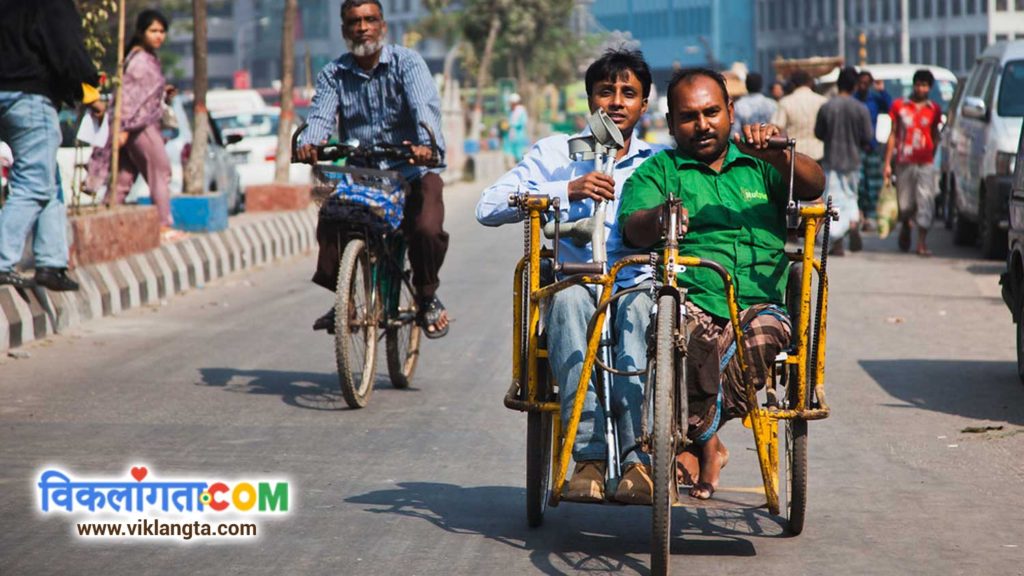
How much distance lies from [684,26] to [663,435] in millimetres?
134838

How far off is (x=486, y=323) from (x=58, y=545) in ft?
22.6

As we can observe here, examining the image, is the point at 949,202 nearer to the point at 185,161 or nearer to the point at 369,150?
the point at 185,161

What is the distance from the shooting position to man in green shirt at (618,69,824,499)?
5.68 meters

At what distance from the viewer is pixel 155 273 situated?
1420 centimetres

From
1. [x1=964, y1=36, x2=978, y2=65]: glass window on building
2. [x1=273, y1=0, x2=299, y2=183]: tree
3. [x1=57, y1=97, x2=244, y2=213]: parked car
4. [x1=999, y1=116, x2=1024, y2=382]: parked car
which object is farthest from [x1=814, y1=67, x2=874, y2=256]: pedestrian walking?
[x1=964, y1=36, x2=978, y2=65]: glass window on building

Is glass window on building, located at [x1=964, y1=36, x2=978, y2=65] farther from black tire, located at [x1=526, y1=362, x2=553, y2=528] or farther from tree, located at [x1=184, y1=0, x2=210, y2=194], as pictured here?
black tire, located at [x1=526, y1=362, x2=553, y2=528]

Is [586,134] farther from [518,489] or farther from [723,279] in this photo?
[518,489]

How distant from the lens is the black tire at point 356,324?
8.53 metres

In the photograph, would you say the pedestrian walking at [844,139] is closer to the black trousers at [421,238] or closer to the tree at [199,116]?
the tree at [199,116]

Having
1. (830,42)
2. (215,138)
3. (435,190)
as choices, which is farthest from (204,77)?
(830,42)

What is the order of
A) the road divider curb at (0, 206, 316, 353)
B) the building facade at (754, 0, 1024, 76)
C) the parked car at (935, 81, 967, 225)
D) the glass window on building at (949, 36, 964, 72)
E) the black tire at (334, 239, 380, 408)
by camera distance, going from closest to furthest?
the black tire at (334, 239, 380, 408) < the road divider curb at (0, 206, 316, 353) < the parked car at (935, 81, 967, 225) < the building facade at (754, 0, 1024, 76) < the glass window on building at (949, 36, 964, 72)

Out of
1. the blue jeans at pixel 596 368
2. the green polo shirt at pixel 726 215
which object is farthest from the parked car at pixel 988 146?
the blue jeans at pixel 596 368

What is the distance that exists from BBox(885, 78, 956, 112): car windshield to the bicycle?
2144cm

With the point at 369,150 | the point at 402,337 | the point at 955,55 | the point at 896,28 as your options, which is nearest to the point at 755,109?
the point at 402,337
